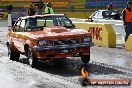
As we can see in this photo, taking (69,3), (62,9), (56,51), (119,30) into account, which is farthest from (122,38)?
(69,3)

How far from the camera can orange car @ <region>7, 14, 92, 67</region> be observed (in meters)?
11.4

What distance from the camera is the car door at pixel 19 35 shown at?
42.1 feet

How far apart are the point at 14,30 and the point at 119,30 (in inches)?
323

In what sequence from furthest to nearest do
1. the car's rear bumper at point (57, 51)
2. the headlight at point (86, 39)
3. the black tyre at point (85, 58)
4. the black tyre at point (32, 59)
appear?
the black tyre at point (85, 58) < the black tyre at point (32, 59) < the headlight at point (86, 39) < the car's rear bumper at point (57, 51)

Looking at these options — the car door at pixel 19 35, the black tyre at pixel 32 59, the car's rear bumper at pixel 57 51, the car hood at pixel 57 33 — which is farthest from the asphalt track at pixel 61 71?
the car hood at pixel 57 33

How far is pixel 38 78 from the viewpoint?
33.1ft

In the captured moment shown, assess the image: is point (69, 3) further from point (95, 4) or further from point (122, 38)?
point (122, 38)

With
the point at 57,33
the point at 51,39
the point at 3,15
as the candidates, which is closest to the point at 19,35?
the point at 57,33

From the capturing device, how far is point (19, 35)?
42.8ft

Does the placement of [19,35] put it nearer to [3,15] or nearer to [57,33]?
[57,33]

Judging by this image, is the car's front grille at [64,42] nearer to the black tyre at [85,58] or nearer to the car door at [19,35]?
the black tyre at [85,58]

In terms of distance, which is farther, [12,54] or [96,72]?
[12,54]

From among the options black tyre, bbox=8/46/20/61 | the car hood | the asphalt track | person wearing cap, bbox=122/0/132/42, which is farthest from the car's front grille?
person wearing cap, bbox=122/0/132/42

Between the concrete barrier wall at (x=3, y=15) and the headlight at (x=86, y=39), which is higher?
the headlight at (x=86, y=39)
